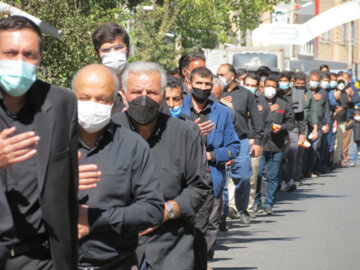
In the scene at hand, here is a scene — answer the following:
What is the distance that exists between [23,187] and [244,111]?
9609mm

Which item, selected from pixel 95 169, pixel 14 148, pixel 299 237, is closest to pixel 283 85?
pixel 299 237

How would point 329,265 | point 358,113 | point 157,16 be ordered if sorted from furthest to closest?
1. point 358,113
2. point 157,16
3. point 329,265

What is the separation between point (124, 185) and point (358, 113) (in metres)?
23.1

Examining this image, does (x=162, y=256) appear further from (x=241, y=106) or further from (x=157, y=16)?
(x=157, y=16)

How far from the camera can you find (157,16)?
84.0 feet

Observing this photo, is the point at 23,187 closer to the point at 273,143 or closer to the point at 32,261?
the point at 32,261

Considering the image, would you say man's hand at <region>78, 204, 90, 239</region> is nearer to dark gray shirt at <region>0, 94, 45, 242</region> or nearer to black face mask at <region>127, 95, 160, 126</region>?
dark gray shirt at <region>0, 94, 45, 242</region>

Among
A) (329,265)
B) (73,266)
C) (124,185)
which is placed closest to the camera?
(73,266)

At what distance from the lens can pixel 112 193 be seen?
479cm

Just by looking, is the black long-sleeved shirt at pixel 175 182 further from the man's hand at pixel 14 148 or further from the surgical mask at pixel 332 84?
the surgical mask at pixel 332 84

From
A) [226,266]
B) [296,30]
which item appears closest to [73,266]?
[226,266]

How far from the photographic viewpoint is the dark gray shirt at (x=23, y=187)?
399 centimetres

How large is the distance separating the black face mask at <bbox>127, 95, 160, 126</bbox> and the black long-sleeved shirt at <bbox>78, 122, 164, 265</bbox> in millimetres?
784

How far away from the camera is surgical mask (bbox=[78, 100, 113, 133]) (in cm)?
480
